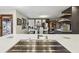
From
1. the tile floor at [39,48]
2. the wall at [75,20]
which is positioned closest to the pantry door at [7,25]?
the wall at [75,20]

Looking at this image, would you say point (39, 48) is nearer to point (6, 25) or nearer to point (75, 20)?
point (75, 20)

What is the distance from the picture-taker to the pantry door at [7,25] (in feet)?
Answer: 28.9

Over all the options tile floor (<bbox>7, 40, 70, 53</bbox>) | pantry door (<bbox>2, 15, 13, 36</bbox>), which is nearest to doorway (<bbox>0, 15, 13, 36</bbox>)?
pantry door (<bbox>2, 15, 13, 36</bbox>)

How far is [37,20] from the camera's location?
19.4 metres

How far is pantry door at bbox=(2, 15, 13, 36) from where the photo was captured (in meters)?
→ 8.80

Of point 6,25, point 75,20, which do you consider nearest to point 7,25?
point 6,25

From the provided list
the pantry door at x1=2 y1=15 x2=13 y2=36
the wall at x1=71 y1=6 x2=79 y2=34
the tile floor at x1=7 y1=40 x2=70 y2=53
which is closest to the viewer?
the tile floor at x1=7 y1=40 x2=70 y2=53

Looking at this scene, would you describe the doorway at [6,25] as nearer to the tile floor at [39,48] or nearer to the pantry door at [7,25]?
the pantry door at [7,25]

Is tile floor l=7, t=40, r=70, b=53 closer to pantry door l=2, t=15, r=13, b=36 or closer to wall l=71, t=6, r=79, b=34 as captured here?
wall l=71, t=6, r=79, b=34
